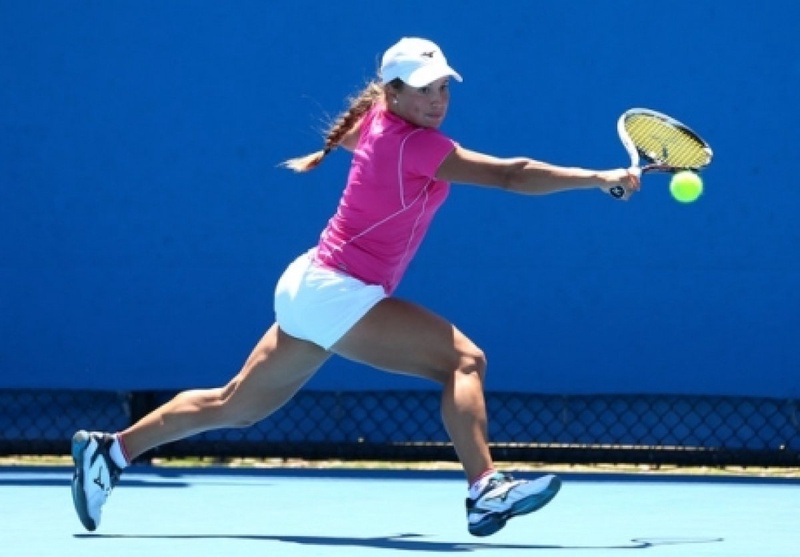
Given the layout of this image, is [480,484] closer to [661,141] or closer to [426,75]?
[426,75]

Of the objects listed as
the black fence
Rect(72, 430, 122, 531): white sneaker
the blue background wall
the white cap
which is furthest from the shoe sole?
the black fence

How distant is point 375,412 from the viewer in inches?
278

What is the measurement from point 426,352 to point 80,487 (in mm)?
1076

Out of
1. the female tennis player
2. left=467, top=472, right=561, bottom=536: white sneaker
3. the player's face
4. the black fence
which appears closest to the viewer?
left=467, top=472, right=561, bottom=536: white sneaker

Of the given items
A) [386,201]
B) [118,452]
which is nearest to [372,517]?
[118,452]

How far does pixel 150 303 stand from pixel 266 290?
47 cm

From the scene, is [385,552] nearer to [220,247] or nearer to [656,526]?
[656,526]

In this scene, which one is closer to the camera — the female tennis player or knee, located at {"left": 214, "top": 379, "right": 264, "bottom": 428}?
the female tennis player

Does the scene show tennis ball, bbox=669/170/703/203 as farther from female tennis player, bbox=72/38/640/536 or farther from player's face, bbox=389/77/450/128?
player's face, bbox=389/77/450/128

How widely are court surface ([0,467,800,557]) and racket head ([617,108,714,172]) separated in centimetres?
106

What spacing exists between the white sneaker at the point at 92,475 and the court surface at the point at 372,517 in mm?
77

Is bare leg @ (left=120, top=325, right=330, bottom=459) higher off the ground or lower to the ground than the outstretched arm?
lower

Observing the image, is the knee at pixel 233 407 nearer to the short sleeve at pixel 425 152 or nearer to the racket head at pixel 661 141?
the short sleeve at pixel 425 152

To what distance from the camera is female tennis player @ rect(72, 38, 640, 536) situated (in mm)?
4520
